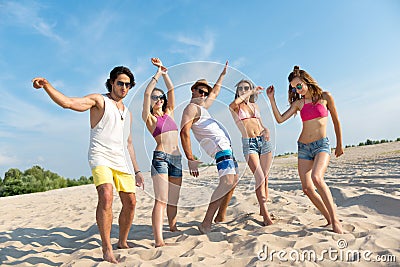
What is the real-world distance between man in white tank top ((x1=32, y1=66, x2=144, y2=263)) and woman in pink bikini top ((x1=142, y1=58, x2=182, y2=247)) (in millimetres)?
235

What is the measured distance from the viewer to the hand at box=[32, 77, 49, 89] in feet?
11.4

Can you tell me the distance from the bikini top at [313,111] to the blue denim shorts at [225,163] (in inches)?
41.2

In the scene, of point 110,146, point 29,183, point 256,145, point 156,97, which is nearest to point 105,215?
point 110,146

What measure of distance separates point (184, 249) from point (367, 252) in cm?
190

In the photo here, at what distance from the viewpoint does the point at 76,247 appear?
5.08 m

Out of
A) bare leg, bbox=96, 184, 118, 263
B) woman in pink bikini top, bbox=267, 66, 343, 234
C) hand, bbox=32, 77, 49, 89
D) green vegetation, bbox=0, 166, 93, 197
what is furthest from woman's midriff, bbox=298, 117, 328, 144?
green vegetation, bbox=0, 166, 93, 197

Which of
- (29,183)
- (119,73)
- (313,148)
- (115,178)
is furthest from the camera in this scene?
(29,183)

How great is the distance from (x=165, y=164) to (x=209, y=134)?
2.30ft

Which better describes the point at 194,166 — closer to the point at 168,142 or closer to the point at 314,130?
the point at 168,142

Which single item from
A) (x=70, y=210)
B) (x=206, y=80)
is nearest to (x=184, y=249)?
(x=206, y=80)

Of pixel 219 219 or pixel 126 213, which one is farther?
pixel 219 219

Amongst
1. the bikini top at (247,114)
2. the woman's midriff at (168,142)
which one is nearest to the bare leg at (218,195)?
the woman's midriff at (168,142)

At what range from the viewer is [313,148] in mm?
4469

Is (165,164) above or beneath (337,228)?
above
